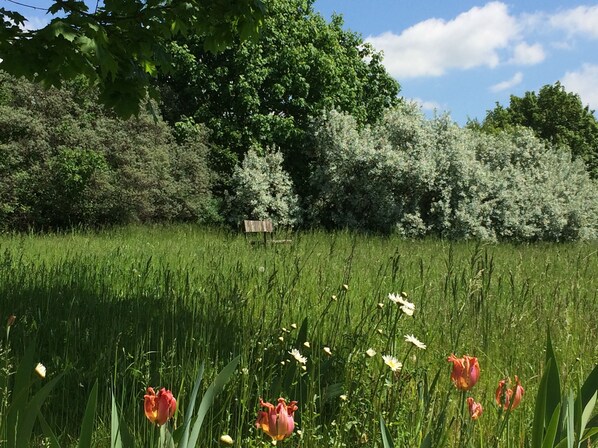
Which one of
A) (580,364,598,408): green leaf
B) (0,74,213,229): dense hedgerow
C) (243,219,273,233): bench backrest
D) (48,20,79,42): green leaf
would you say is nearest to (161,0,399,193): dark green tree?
(0,74,213,229): dense hedgerow

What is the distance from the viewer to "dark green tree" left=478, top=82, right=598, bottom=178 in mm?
40594

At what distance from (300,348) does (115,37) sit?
3422 millimetres

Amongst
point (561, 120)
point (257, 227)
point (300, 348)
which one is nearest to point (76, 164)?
point (257, 227)

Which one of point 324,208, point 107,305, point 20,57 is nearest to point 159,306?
point 107,305

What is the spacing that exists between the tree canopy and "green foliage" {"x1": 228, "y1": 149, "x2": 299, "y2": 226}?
431 inches

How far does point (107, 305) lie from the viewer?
14.5ft

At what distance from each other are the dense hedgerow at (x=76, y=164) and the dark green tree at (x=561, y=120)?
2997 cm

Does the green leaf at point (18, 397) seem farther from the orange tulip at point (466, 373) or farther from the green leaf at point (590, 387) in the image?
the green leaf at point (590, 387)

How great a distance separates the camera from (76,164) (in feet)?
46.7

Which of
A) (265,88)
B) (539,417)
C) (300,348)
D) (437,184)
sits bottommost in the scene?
(300,348)

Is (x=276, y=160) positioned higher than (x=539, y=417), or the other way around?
(x=276, y=160)

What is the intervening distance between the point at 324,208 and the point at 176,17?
1272 cm

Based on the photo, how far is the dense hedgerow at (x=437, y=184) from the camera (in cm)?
1570

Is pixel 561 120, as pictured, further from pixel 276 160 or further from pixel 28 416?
pixel 28 416
